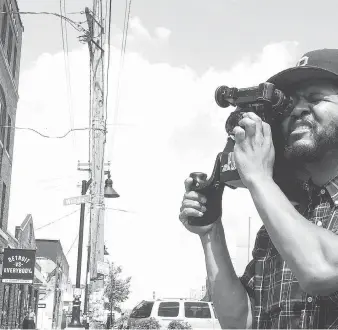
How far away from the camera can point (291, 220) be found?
1.45 meters

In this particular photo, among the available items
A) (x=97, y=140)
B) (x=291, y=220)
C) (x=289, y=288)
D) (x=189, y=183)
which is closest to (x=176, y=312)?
(x=97, y=140)

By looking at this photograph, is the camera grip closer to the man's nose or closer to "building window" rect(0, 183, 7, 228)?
the man's nose

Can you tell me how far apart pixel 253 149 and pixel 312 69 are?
359 mm

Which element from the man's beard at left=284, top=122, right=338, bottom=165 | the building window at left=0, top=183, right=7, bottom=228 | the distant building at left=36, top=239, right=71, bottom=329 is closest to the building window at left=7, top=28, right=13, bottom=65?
the building window at left=0, top=183, right=7, bottom=228

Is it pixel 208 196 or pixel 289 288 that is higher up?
pixel 208 196

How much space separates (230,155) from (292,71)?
0.33 m

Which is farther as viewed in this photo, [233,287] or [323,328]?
[233,287]

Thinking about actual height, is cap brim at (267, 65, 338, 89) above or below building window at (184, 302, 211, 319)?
above

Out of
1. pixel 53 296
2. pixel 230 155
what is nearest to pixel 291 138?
pixel 230 155

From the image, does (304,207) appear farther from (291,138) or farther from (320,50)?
(320,50)

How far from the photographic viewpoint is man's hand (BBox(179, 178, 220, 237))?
6.00 ft

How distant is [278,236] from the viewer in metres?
1.44

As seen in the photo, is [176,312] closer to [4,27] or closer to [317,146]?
[4,27]

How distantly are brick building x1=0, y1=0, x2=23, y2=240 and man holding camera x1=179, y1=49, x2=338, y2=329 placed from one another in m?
20.8
